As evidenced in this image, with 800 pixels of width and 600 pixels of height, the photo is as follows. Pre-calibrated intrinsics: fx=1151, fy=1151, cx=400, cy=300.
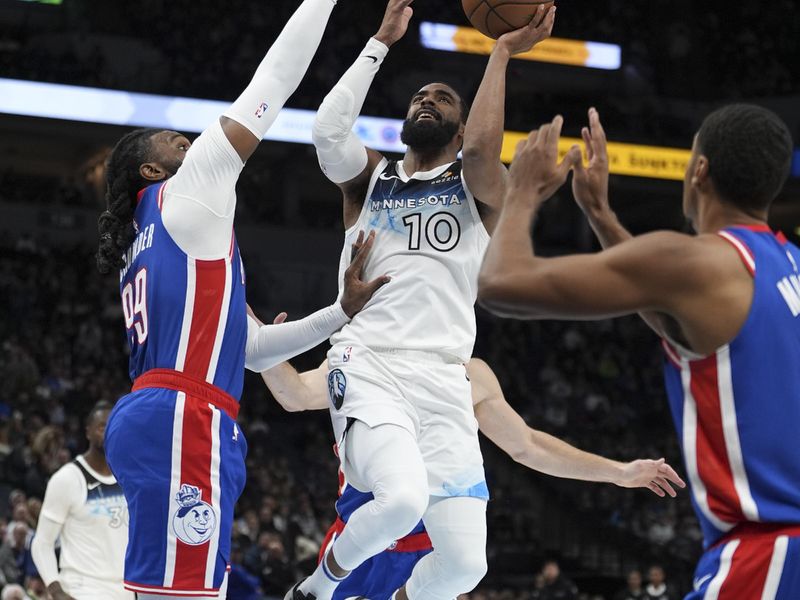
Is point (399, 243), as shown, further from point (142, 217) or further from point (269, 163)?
point (269, 163)

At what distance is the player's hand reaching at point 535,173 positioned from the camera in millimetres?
3268

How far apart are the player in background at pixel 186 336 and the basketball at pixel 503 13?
909mm

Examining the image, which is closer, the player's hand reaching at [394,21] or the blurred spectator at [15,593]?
the player's hand reaching at [394,21]

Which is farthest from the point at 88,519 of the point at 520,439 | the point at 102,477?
the point at 520,439

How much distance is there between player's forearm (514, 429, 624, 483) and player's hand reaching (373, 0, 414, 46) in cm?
223

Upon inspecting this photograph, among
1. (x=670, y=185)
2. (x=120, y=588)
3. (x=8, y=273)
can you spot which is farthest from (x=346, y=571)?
(x=670, y=185)

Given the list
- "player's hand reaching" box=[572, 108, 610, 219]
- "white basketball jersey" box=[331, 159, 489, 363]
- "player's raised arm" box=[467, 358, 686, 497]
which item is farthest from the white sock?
"player's hand reaching" box=[572, 108, 610, 219]

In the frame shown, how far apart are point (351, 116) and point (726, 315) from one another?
9.53 feet

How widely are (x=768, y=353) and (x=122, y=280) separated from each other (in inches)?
109

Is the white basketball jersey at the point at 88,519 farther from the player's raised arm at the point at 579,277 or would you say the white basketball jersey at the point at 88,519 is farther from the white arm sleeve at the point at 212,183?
the player's raised arm at the point at 579,277

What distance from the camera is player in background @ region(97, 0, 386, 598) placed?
426 cm

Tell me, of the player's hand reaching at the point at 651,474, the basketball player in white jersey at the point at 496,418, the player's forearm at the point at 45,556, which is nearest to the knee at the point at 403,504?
the player's hand reaching at the point at 651,474

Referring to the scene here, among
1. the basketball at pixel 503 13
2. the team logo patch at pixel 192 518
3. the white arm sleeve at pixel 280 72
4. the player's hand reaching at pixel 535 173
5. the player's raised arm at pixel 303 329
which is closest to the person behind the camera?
the player's hand reaching at pixel 535 173

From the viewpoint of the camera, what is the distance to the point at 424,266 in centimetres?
528
